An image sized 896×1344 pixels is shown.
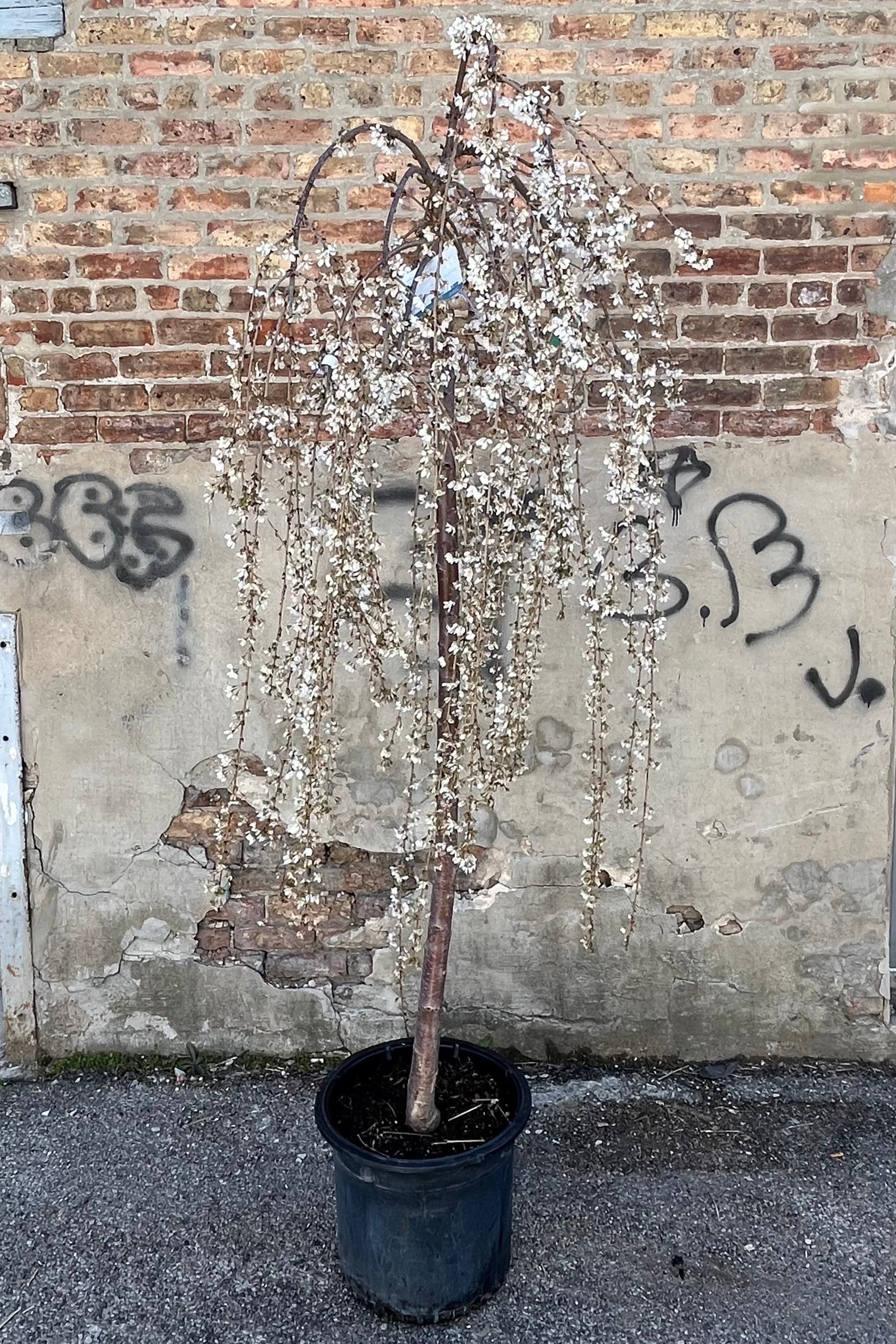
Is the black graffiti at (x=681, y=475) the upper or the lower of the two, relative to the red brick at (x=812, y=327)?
lower

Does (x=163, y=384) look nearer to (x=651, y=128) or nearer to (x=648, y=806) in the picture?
(x=651, y=128)

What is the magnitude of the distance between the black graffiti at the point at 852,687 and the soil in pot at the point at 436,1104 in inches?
55.4

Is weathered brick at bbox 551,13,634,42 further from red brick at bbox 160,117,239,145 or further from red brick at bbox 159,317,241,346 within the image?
red brick at bbox 159,317,241,346

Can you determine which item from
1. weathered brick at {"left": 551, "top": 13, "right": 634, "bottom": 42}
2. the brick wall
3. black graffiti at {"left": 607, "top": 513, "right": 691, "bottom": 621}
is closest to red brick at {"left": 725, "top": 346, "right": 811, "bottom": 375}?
the brick wall

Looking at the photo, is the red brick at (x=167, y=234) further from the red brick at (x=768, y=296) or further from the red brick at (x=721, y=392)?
the red brick at (x=768, y=296)

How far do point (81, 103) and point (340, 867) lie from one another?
2247mm

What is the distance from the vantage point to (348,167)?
275 cm

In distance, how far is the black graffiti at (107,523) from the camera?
290cm

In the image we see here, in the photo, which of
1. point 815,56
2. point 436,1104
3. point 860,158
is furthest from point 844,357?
point 436,1104

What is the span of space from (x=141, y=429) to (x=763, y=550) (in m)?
1.79

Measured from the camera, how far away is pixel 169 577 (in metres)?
2.94

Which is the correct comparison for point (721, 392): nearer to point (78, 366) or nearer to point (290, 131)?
point (290, 131)

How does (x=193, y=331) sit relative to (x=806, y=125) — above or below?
below

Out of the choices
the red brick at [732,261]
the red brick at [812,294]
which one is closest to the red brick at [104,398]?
the red brick at [732,261]
